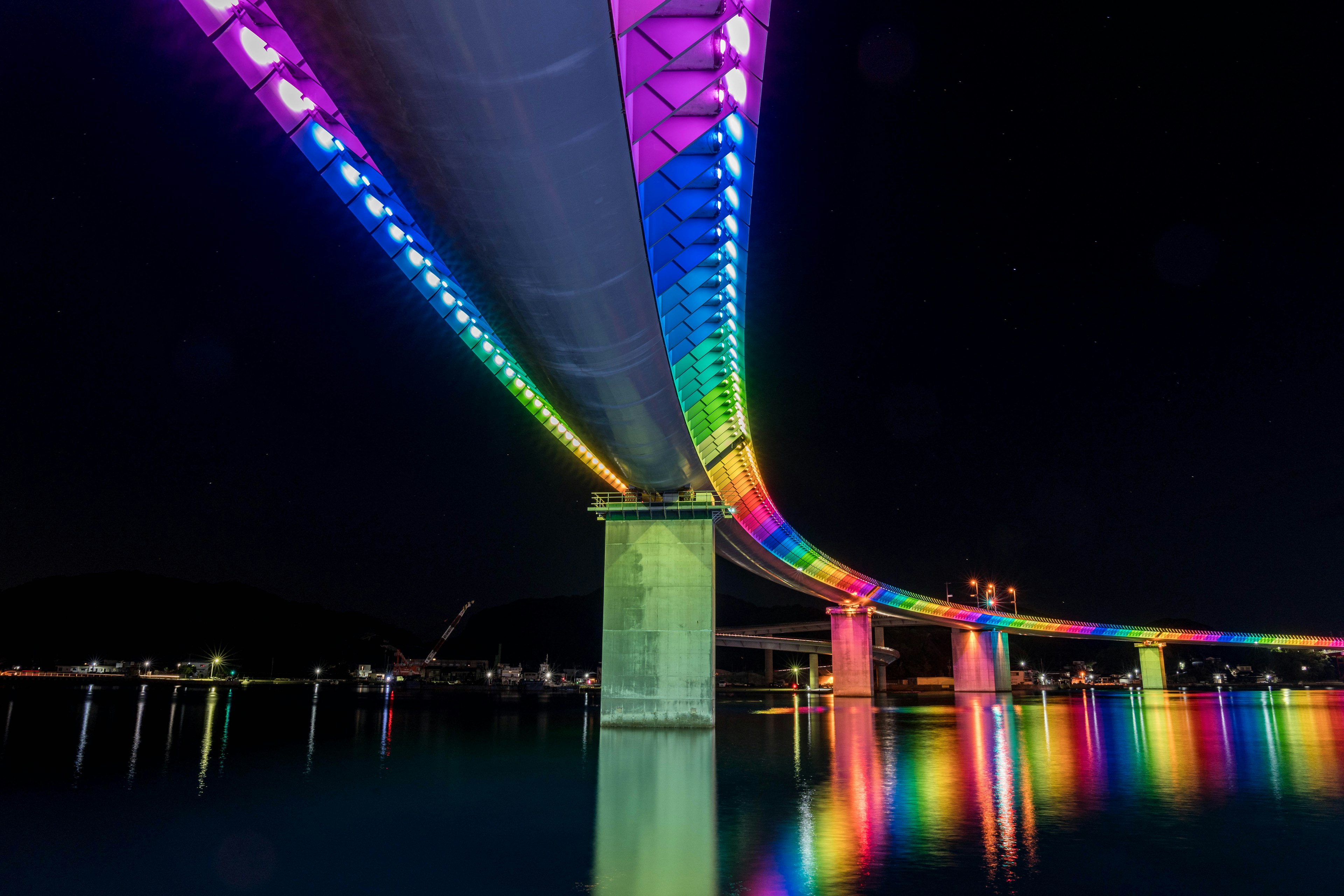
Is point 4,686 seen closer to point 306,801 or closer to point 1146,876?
point 306,801

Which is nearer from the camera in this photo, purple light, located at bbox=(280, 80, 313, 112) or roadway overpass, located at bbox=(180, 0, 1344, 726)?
roadway overpass, located at bbox=(180, 0, 1344, 726)

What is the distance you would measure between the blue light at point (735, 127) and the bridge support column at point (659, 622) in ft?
79.7

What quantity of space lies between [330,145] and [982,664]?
114331mm

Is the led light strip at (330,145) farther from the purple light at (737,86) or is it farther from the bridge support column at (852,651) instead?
the bridge support column at (852,651)

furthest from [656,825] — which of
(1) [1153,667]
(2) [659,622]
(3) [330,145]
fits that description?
(1) [1153,667]

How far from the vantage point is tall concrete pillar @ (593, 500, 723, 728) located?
126 ft

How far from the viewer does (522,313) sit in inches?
727

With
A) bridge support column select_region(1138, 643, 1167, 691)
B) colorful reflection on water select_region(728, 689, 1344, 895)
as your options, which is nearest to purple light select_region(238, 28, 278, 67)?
colorful reflection on water select_region(728, 689, 1344, 895)

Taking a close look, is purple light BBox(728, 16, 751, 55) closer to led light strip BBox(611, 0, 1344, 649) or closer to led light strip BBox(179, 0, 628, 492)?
led light strip BBox(611, 0, 1344, 649)

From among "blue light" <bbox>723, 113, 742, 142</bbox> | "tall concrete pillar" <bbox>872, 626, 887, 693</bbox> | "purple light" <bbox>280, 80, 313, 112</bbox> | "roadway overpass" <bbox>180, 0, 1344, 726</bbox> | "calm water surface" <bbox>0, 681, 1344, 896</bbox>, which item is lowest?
"calm water surface" <bbox>0, 681, 1344, 896</bbox>

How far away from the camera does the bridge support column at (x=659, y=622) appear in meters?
38.3

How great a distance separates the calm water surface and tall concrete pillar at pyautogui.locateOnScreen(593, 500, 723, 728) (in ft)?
5.32

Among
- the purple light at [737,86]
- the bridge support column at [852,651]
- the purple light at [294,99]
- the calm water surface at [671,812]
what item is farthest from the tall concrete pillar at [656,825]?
the bridge support column at [852,651]

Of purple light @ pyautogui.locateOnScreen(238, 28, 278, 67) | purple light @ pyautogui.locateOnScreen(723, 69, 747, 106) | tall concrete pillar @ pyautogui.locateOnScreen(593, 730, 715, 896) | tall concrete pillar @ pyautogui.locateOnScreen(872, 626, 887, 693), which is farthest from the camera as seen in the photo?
tall concrete pillar @ pyautogui.locateOnScreen(872, 626, 887, 693)
